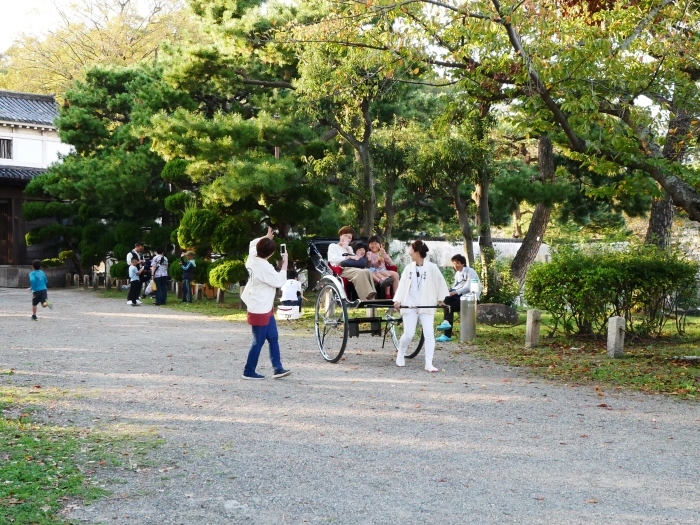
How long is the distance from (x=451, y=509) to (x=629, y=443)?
2.30 m

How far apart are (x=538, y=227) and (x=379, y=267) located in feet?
25.7

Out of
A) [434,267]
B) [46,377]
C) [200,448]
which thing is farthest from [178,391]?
[434,267]

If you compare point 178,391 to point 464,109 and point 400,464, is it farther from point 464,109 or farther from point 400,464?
point 464,109

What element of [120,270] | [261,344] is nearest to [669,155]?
[261,344]

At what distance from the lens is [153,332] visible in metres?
14.6

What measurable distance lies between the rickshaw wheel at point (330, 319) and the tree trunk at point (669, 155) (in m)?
4.68

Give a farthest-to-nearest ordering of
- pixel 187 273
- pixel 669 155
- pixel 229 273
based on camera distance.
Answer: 1. pixel 187 273
2. pixel 229 273
3. pixel 669 155

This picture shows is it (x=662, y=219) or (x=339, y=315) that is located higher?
(x=662, y=219)

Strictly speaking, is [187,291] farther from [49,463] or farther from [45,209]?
[49,463]

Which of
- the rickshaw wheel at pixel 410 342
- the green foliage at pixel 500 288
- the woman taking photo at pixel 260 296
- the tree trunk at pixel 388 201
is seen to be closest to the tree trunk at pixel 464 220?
the green foliage at pixel 500 288

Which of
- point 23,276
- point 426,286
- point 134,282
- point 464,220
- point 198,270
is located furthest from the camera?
point 23,276

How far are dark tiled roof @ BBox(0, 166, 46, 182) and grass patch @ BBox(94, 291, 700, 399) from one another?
62.7ft

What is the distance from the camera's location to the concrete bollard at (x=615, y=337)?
1120 centimetres

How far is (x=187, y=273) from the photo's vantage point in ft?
70.2
